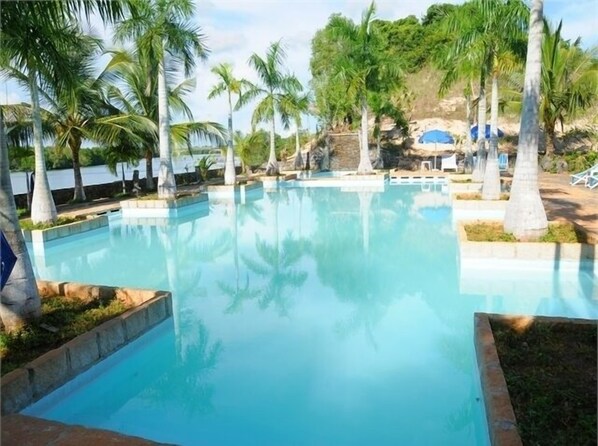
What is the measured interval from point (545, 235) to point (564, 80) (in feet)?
54.7

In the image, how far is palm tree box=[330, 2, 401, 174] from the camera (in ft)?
69.1

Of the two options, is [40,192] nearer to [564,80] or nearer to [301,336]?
[301,336]

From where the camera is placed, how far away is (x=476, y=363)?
15.7ft

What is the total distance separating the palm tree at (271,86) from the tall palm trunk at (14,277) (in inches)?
693

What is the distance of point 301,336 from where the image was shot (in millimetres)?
5840

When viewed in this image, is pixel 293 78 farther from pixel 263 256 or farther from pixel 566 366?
pixel 566 366

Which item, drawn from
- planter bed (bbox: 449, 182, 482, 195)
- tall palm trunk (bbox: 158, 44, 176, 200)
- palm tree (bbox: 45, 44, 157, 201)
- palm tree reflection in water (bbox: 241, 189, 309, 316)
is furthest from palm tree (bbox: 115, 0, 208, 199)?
planter bed (bbox: 449, 182, 482, 195)

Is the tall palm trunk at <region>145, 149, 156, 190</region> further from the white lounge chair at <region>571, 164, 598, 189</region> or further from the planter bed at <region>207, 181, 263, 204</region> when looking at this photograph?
the white lounge chair at <region>571, 164, 598, 189</region>

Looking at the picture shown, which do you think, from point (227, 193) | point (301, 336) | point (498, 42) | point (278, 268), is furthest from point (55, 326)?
point (227, 193)

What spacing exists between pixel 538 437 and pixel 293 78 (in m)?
22.5

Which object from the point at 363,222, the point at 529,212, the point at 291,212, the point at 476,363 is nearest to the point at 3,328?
the point at 476,363

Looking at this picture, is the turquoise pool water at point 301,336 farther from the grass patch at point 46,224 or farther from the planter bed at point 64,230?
the grass patch at point 46,224

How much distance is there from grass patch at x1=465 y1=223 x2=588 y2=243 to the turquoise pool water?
0.60m

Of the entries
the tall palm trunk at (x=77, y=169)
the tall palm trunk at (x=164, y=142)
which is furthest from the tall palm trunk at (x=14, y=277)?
the tall palm trunk at (x=77, y=169)
